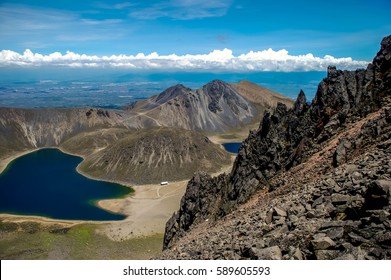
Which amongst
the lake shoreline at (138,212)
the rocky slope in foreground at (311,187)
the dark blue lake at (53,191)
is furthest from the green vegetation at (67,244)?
the rocky slope in foreground at (311,187)

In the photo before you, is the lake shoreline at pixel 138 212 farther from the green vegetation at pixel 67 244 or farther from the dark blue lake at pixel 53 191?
the dark blue lake at pixel 53 191

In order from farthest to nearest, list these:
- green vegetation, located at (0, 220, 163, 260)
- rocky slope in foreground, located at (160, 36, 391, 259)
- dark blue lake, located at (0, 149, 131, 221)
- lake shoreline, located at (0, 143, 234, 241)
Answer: dark blue lake, located at (0, 149, 131, 221)
lake shoreline, located at (0, 143, 234, 241)
green vegetation, located at (0, 220, 163, 260)
rocky slope in foreground, located at (160, 36, 391, 259)

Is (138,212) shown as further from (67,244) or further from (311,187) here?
(311,187)

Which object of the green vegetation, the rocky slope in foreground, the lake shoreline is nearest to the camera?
the rocky slope in foreground

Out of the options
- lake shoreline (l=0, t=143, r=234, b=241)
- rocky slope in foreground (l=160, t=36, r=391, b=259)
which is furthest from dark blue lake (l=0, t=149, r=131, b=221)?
rocky slope in foreground (l=160, t=36, r=391, b=259)

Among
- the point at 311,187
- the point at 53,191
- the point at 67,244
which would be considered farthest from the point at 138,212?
the point at 311,187

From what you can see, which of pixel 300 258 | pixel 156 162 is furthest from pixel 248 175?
pixel 156 162

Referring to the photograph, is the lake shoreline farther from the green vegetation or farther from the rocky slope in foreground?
the rocky slope in foreground
